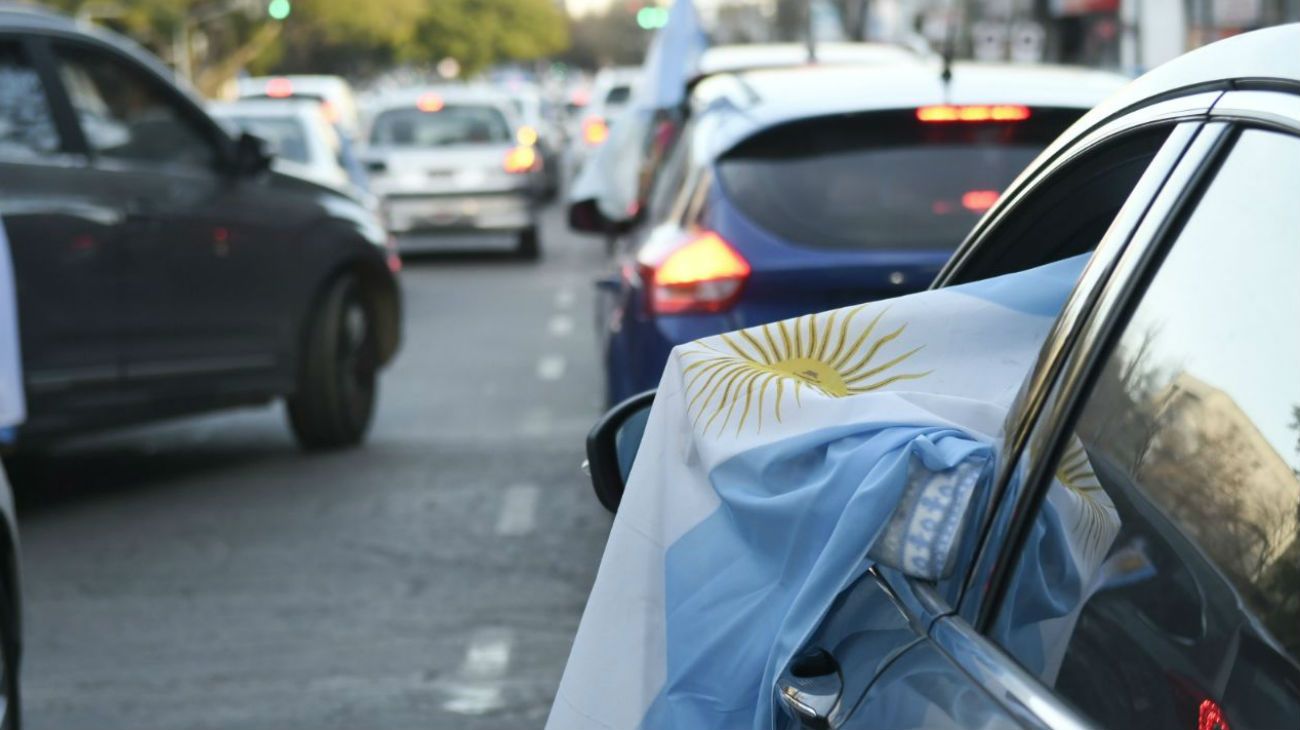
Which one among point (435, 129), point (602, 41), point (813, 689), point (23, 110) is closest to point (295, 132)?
point (435, 129)

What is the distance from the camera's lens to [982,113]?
5844 millimetres

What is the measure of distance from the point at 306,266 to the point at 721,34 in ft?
242

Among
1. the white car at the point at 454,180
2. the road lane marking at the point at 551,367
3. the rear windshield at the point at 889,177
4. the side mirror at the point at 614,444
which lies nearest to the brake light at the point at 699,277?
the rear windshield at the point at 889,177

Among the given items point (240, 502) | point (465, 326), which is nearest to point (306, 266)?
point (240, 502)

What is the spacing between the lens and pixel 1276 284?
179 cm

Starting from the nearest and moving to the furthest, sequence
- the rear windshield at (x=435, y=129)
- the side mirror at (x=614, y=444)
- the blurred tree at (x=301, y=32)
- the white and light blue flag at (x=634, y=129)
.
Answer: the side mirror at (x=614, y=444), the white and light blue flag at (x=634, y=129), the rear windshield at (x=435, y=129), the blurred tree at (x=301, y=32)

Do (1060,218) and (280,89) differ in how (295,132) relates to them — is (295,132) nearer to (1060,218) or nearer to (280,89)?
(280,89)

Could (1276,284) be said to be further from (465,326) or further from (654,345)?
(465,326)

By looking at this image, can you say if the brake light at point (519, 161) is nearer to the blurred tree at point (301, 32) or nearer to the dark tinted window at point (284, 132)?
the dark tinted window at point (284, 132)

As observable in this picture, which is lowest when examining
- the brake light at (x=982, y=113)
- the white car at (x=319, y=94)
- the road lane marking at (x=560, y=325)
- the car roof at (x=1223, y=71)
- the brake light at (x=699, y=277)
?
the white car at (x=319, y=94)

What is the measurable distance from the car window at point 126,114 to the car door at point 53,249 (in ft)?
0.68

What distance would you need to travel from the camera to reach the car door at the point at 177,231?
834 centimetres

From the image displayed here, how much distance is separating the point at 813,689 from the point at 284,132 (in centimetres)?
1494

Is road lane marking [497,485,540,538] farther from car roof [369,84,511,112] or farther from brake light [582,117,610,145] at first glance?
brake light [582,117,610,145]
